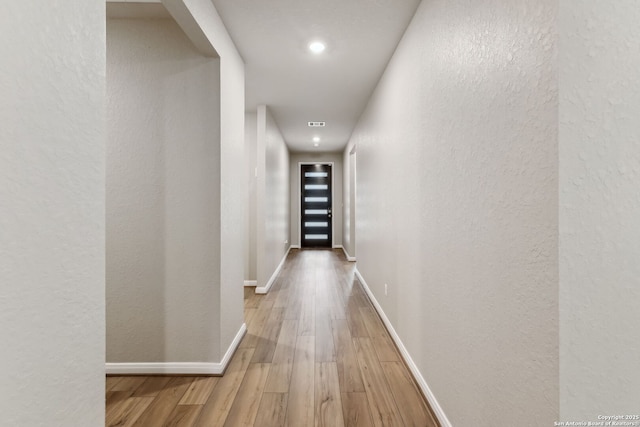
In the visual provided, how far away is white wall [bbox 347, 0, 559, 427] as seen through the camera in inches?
37.9

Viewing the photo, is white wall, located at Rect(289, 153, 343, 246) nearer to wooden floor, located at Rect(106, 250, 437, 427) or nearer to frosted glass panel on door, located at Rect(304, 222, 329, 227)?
frosted glass panel on door, located at Rect(304, 222, 329, 227)

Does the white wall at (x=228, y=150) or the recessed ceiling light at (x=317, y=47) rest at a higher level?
the recessed ceiling light at (x=317, y=47)

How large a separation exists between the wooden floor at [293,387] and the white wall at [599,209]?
42.3 inches

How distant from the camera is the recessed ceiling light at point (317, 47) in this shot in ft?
8.84

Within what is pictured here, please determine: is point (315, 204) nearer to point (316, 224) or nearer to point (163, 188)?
point (316, 224)

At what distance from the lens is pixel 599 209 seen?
93cm

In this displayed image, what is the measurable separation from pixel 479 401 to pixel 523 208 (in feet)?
2.76

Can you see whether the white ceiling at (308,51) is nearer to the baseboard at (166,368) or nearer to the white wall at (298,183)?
the baseboard at (166,368)

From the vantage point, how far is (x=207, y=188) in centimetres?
228

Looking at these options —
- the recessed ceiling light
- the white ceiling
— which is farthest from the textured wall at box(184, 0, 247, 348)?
the recessed ceiling light

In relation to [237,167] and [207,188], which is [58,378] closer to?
[207,188]

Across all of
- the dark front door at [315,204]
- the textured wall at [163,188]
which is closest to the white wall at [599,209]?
the textured wall at [163,188]

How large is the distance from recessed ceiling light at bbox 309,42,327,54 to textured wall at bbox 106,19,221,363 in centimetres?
85

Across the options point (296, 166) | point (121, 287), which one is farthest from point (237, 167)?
point (296, 166)
